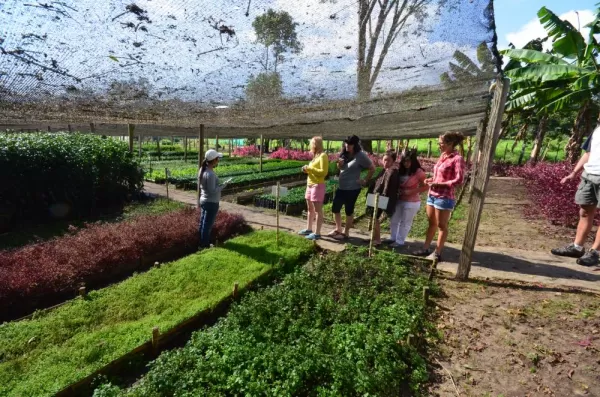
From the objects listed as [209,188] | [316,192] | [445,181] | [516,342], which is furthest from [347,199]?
[516,342]

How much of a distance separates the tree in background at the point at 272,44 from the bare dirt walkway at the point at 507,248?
3286 mm

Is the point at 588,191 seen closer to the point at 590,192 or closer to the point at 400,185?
the point at 590,192

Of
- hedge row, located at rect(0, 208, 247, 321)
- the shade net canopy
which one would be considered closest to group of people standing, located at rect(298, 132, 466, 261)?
the shade net canopy

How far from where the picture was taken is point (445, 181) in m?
4.64

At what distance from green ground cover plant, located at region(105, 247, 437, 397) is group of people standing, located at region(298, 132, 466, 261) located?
44.5 inches

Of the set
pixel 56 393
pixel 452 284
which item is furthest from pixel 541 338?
pixel 56 393

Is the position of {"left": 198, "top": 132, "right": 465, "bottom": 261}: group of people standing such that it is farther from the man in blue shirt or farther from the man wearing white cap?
the man in blue shirt

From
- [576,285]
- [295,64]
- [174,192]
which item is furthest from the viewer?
[174,192]

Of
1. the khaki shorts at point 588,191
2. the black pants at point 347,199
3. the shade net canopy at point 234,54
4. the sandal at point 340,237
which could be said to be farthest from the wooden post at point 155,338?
the khaki shorts at point 588,191

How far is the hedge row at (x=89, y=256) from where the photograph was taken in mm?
4008

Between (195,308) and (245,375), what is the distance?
1.39m

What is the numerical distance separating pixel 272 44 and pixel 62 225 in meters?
7.42

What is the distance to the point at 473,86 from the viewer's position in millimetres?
3418

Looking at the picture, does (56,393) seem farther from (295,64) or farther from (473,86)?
(473,86)
